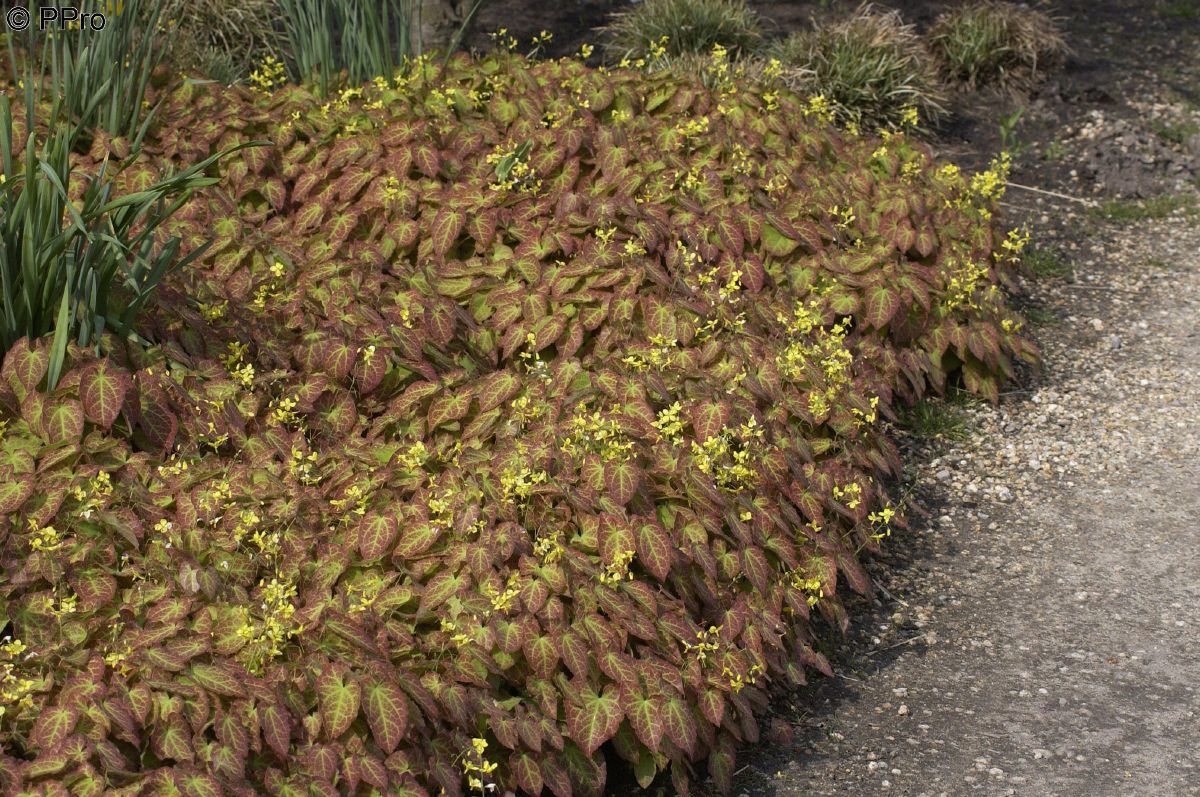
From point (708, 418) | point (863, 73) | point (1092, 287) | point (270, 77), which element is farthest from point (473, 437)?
point (863, 73)

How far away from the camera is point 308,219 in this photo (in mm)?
4762

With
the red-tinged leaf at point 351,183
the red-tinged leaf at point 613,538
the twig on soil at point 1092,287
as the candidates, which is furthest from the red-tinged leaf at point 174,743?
the twig on soil at point 1092,287

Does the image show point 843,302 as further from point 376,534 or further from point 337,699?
point 337,699

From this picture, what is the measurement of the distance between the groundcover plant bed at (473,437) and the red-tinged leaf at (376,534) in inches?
0.4

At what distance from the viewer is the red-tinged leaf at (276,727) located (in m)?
2.82

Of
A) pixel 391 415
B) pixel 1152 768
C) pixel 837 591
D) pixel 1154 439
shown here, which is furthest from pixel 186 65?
pixel 1152 768

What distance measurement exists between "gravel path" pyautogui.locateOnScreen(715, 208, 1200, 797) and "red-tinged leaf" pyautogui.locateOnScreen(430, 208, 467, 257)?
1821 millimetres

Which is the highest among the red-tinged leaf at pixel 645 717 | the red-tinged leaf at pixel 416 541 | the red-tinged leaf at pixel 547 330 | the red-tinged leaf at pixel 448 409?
the red-tinged leaf at pixel 547 330

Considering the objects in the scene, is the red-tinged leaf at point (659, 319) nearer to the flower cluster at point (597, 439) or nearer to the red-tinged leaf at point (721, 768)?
the flower cluster at point (597, 439)

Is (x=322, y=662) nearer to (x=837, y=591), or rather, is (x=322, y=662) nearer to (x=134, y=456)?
(x=134, y=456)

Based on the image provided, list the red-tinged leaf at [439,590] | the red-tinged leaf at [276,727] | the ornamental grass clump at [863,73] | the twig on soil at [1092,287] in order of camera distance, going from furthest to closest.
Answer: the ornamental grass clump at [863,73] < the twig on soil at [1092,287] < the red-tinged leaf at [439,590] < the red-tinged leaf at [276,727]

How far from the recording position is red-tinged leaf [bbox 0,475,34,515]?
3195mm

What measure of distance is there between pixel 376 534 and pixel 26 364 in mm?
1023
